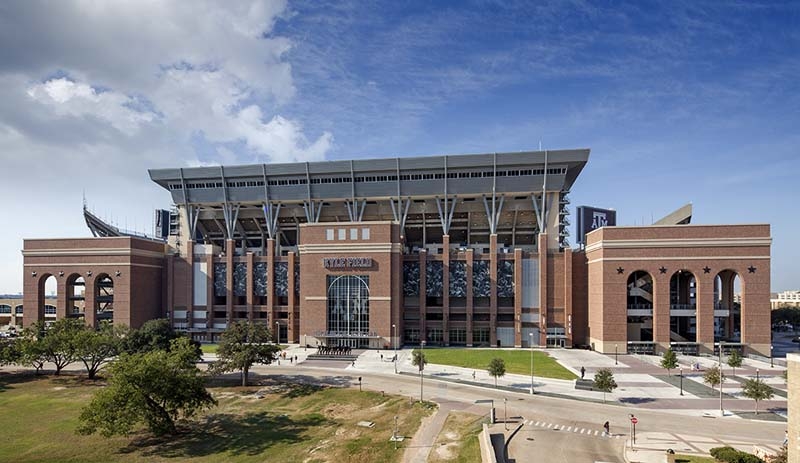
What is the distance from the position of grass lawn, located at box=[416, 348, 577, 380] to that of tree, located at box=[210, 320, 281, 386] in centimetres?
2540

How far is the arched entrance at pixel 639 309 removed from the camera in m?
78.4

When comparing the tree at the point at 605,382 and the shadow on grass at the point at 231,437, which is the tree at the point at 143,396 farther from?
the tree at the point at 605,382

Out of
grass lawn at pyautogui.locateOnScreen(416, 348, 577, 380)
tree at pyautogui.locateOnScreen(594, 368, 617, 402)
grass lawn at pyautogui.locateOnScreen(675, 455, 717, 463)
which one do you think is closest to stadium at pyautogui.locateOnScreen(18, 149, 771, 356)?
grass lawn at pyautogui.locateOnScreen(416, 348, 577, 380)

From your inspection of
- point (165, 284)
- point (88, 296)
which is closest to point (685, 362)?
point (165, 284)

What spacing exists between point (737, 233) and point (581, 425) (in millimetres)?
54130

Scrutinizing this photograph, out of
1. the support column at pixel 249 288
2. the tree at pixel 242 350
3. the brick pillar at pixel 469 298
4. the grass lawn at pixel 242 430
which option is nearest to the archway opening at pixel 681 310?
the brick pillar at pixel 469 298

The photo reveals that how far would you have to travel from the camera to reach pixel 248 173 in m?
97.6

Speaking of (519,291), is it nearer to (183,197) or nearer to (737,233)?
(737,233)

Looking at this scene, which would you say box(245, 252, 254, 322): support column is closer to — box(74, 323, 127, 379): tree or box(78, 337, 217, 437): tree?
box(74, 323, 127, 379): tree

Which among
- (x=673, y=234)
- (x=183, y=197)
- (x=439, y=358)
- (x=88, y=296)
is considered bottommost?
(x=439, y=358)

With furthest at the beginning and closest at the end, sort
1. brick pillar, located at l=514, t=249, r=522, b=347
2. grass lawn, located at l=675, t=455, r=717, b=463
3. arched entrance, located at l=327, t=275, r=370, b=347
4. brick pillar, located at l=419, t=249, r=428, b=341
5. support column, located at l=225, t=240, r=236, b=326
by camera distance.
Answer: support column, located at l=225, t=240, r=236, b=326 < brick pillar, located at l=419, t=249, r=428, b=341 < brick pillar, located at l=514, t=249, r=522, b=347 < arched entrance, located at l=327, t=275, r=370, b=347 < grass lawn, located at l=675, t=455, r=717, b=463

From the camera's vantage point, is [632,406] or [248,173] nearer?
[632,406]

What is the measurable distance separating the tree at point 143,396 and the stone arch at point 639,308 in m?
69.1

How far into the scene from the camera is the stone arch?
78.4 m
